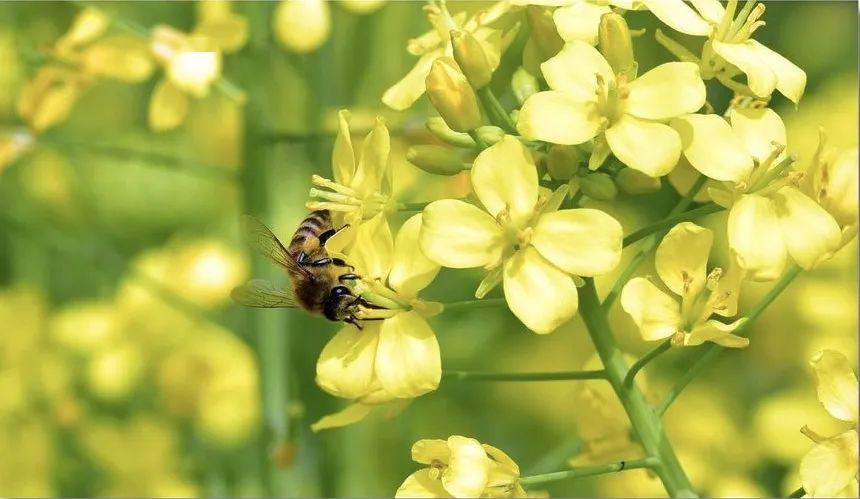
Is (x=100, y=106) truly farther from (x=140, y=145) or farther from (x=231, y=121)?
(x=231, y=121)

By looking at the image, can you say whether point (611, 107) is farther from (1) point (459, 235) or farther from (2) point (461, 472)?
(2) point (461, 472)

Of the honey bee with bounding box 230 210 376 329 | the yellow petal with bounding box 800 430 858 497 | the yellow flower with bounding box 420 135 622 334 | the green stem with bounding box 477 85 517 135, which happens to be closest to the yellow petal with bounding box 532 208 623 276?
the yellow flower with bounding box 420 135 622 334

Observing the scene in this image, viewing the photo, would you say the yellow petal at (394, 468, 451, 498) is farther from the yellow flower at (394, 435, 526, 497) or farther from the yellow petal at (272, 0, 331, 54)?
the yellow petal at (272, 0, 331, 54)

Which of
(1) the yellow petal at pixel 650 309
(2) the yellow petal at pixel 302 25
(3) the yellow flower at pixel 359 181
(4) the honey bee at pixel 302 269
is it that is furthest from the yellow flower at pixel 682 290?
(2) the yellow petal at pixel 302 25

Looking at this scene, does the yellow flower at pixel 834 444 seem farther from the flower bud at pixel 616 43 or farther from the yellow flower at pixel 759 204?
the flower bud at pixel 616 43

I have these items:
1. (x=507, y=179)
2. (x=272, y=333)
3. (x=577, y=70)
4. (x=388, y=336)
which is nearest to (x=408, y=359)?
(x=388, y=336)

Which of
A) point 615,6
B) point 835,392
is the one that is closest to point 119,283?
point 615,6
